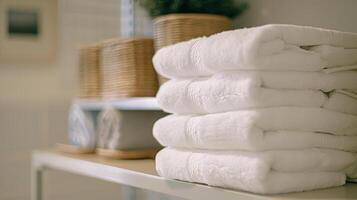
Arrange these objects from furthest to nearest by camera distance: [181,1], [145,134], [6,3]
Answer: [6,3] → [145,134] → [181,1]

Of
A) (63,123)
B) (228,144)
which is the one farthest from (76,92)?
(228,144)

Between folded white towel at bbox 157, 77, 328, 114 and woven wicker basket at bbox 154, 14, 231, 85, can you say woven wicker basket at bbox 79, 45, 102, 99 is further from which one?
folded white towel at bbox 157, 77, 328, 114

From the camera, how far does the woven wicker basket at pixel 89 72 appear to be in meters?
1.16

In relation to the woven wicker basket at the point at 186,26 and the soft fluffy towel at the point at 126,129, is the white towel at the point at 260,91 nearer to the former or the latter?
the woven wicker basket at the point at 186,26

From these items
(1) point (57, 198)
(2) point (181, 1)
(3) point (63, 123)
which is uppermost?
(2) point (181, 1)

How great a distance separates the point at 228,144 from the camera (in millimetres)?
623

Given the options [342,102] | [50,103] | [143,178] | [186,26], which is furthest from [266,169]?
[50,103]

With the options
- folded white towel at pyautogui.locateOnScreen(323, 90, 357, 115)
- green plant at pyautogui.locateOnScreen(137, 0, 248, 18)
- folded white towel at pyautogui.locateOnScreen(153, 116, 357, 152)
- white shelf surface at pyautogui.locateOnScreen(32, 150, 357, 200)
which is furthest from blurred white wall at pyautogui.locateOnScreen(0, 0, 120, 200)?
folded white towel at pyautogui.locateOnScreen(323, 90, 357, 115)

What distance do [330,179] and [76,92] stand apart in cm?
88

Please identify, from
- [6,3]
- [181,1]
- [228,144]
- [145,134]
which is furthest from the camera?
[6,3]

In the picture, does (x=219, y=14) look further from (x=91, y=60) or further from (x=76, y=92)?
(x=76, y=92)

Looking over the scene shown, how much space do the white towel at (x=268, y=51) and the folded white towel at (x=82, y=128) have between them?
48 centimetres

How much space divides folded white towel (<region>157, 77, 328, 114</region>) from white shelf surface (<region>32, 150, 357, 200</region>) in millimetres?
105

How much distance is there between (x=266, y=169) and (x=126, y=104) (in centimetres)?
50
